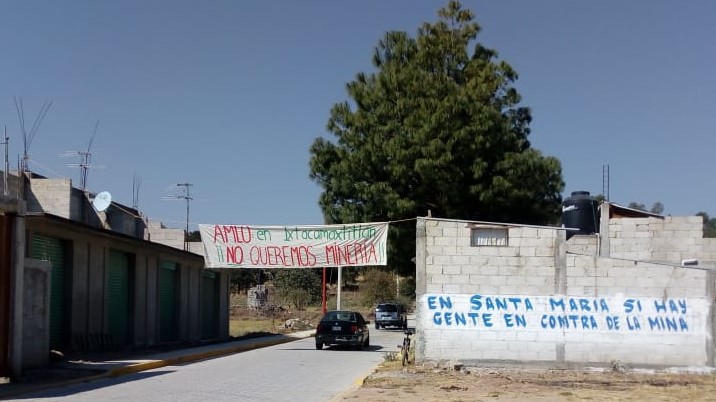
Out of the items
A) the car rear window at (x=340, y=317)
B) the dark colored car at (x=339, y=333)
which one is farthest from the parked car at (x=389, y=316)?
the dark colored car at (x=339, y=333)

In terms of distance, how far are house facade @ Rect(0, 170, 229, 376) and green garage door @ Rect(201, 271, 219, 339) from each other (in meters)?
0.05

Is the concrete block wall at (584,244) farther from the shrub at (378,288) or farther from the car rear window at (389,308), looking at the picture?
the shrub at (378,288)

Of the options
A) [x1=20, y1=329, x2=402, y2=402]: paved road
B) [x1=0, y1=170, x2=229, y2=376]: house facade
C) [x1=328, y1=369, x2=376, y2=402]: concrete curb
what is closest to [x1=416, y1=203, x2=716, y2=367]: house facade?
[x1=328, y1=369, x2=376, y2=402]: concrete curb

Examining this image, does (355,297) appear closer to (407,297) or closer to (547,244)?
(407,297)

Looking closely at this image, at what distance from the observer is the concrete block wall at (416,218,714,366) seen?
1892 cm

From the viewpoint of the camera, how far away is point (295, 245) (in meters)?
24.6

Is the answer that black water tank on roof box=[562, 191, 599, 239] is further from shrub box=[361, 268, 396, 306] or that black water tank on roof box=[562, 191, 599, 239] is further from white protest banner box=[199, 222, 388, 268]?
shrub box=[361, 268, 396, 306]

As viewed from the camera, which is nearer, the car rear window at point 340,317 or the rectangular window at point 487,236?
the rectangular window at point 487,236

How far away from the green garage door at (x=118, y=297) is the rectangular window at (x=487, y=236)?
13378 mm

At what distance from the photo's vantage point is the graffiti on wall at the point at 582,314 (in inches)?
744

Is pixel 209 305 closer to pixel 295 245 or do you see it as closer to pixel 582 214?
pixel 295 245

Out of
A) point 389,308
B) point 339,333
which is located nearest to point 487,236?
point 339,333

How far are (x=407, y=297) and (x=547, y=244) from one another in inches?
2643

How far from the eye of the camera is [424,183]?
32812mm
